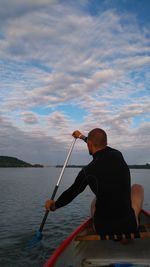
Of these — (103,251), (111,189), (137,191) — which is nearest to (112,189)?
(111,189)

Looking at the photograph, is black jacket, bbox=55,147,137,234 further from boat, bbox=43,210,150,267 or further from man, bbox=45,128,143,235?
boat, bbox=43,210,150,267

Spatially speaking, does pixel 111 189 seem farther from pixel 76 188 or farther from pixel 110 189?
pixel 76 188

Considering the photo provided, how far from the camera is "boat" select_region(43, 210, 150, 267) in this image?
19.6 feet

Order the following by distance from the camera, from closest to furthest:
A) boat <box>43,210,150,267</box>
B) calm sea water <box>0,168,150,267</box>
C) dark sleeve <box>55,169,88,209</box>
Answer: dark sleeve <box>55,169,88,209</box>
boat <box>43,210,150,267</box>
calm sea water <box>0,168,150,267</box>

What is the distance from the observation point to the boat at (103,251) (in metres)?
5.96

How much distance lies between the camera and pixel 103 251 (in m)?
6.76

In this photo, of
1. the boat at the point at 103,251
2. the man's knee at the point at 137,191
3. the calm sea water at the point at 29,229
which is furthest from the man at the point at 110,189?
the calm sea water at the point at 29,229

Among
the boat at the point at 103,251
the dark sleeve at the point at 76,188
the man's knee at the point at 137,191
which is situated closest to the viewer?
the dark sleeve at the point at 76,188

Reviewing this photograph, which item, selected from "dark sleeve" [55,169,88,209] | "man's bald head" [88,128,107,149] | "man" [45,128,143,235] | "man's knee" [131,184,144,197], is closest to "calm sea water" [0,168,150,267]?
"man's knee" [131,184,144,197]

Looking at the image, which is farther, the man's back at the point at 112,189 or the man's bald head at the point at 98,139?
the man's bald head at the point at 98,139

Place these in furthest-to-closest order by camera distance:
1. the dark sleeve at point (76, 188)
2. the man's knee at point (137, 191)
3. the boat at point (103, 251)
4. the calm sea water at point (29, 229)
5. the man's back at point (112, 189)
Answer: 1. the calm sea water at point (29, 229)
2. the man's knee at point (137, 191)
3. the boat at point (103, 251)
4. the dark sleeve at point (76, 188)
5. the man's back at point (112, 189)

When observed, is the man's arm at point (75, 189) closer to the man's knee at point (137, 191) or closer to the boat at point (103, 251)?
the boat at point (103, 251)

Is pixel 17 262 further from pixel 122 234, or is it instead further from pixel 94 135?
pixel 94 135

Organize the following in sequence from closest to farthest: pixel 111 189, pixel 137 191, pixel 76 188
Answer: pixel 111 189
pixel 76 188
pixel 137 191
